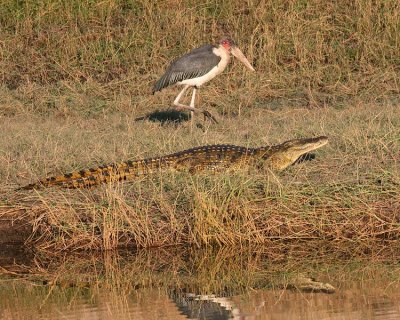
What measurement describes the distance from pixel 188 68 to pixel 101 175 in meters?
2.71

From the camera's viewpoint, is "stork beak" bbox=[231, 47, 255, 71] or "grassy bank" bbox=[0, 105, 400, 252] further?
"stork beak" bbox=[231, 47, 255, 71]

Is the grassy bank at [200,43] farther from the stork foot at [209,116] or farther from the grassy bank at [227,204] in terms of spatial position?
the grassy bank at [227,204]

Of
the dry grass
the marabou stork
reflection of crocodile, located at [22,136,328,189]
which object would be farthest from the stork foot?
reflection of crocodile, located at [22,136,328,189]

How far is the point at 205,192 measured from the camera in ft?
25.1

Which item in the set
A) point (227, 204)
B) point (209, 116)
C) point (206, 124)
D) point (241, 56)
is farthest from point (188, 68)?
point (227, 204)

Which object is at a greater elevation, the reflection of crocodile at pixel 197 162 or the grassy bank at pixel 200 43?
the grassy bank at pixel 200 43

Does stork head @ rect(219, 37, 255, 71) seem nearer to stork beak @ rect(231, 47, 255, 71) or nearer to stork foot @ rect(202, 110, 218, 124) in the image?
stork beak @ rect(231, 47, 255, 71)

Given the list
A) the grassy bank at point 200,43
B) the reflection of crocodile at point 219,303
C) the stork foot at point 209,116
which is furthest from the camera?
the grassy bank at point 200,43

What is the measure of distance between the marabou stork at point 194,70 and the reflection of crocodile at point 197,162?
1.93 m

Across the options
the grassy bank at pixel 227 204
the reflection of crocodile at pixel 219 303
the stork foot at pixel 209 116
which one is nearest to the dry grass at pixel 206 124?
the grassy bank at pixel 227 204

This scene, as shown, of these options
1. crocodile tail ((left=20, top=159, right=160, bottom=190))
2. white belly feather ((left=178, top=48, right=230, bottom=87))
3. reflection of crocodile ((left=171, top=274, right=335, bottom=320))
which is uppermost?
white belly feather ((left=178, top=48, right=230, bottom=87))

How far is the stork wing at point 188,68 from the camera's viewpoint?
10.9 m

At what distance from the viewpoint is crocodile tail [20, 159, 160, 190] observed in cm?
829

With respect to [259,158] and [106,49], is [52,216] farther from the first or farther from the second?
[106,49]
